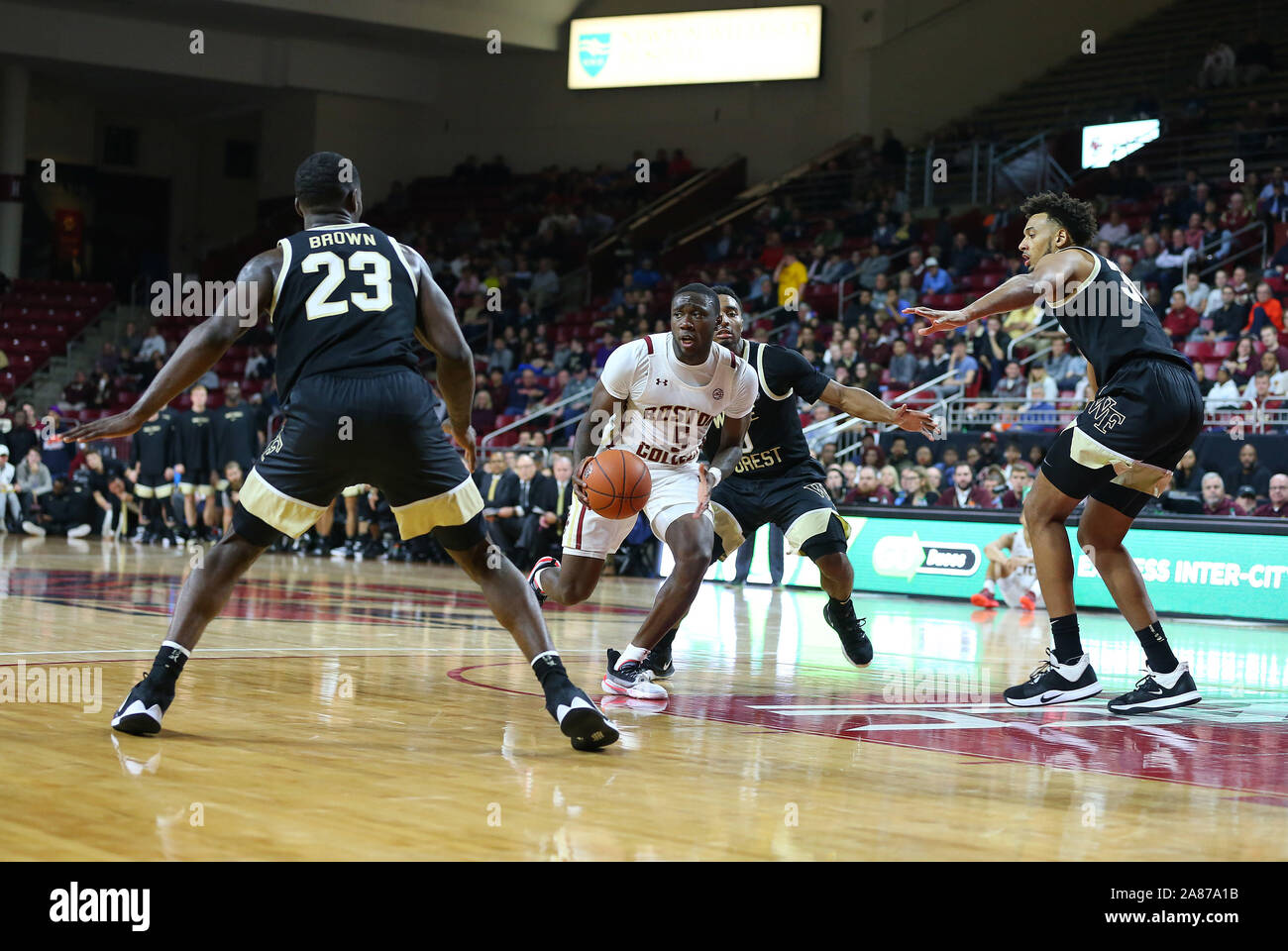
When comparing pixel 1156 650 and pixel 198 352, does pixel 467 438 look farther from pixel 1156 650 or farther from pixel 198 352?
pixel 1156 650

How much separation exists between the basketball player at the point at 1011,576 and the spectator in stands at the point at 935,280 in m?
7.48

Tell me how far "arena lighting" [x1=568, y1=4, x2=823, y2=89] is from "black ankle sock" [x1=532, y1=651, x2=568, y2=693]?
2482 cm

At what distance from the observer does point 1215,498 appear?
1399 centimetres

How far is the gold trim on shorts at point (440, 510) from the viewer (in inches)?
201

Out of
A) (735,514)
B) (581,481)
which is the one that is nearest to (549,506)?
(735,514)

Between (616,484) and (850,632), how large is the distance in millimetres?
1653

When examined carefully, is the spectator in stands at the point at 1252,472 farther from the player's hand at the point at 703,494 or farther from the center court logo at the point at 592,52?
the center court logo at the point at 592,52

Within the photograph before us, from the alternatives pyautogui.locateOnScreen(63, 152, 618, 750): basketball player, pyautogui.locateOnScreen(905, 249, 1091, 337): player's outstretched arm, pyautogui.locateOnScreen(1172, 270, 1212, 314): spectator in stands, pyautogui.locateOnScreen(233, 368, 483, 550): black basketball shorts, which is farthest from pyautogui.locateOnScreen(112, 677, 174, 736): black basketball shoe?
pyautogui.locateOnScreen(1172, 270, 1212, 314): spectator in stands

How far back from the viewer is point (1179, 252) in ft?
63.3

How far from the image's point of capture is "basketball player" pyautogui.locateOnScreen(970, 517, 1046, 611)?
13953mm

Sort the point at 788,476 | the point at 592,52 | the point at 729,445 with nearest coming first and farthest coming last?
1. the point at 729,445
2. the point at 788,476
3. the point at 592,52

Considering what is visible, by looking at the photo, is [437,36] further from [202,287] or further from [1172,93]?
[1172,93]
